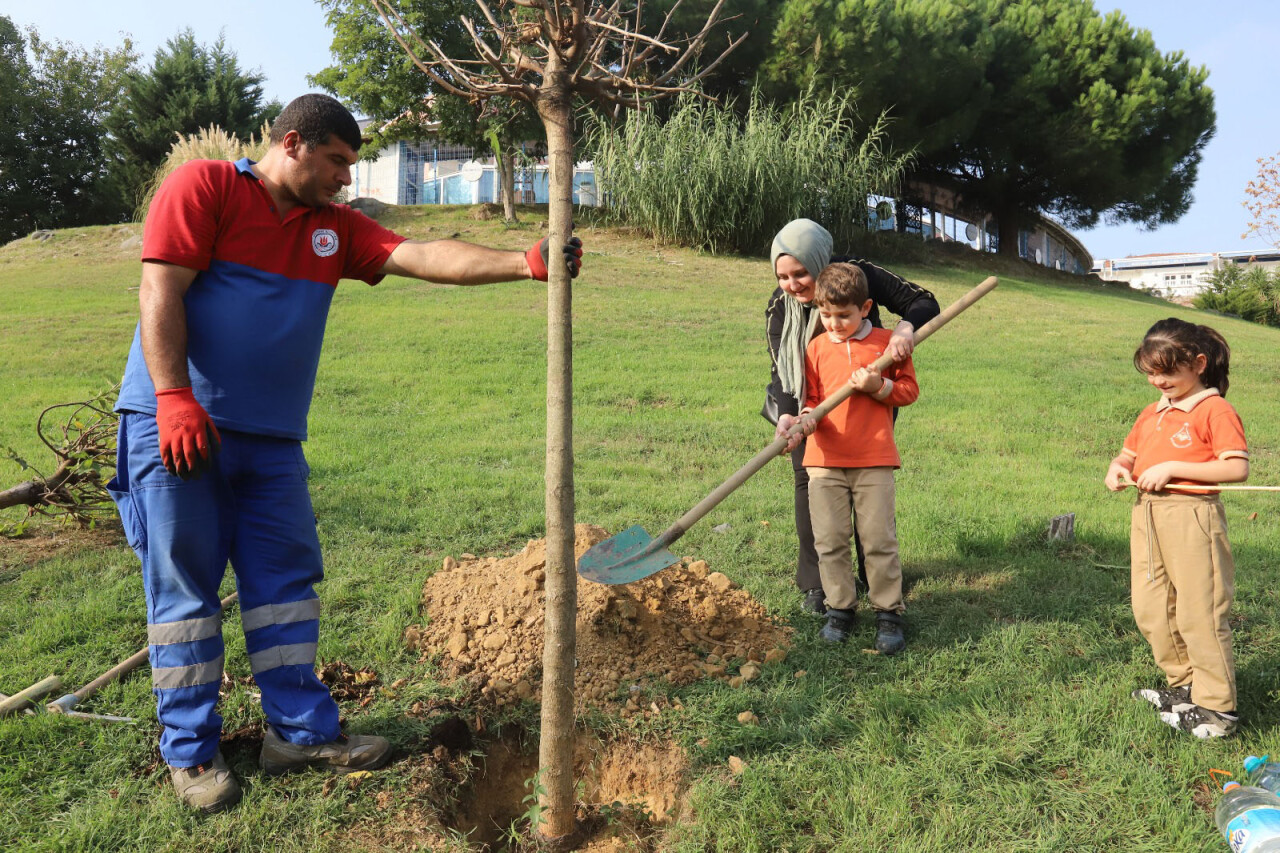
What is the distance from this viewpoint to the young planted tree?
7.53 feet

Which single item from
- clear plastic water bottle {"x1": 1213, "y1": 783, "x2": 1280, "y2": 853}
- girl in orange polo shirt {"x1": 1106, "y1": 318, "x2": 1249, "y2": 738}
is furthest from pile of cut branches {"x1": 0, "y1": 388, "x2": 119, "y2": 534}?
clear plastic water bottle {"x1": 1213, "y1": 783, "x2": 1280, "y2": 853}

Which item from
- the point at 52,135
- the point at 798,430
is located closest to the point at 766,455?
the point at 798,430

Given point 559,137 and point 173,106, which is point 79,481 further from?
point 173,106

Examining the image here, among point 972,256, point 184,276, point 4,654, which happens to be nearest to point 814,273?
point 184,276

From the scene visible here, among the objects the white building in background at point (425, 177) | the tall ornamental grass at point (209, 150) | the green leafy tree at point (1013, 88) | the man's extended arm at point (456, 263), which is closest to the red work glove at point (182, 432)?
the man's extended arm at point (456, 263)

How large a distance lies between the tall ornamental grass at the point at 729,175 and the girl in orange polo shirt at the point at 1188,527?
42.3ft

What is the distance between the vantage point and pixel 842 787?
2680 millimetres

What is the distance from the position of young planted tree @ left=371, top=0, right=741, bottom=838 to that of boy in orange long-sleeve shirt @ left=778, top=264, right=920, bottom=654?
4.61 ft

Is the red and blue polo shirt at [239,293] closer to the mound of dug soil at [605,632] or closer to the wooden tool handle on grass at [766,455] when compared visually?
the mound of dug soil at [605,632]

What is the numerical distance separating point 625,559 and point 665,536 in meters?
0.18

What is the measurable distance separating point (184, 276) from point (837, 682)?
8.69 ft

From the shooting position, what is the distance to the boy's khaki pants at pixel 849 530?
142 inches

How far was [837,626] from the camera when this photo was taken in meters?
3.67

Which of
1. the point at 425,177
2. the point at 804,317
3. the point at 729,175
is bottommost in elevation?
the point at 804,317
